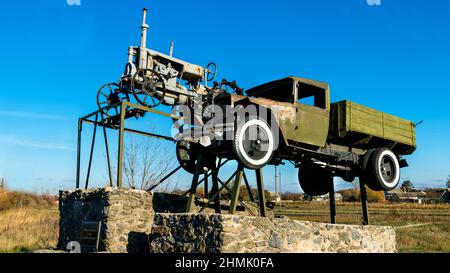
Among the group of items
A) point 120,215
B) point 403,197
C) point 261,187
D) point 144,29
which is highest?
point 144,29

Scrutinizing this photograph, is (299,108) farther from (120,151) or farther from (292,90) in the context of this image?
(120,151)

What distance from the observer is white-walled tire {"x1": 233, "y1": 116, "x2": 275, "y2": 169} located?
827cm

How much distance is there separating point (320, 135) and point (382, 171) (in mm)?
2265

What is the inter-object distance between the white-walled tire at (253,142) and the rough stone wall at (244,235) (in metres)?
1.20

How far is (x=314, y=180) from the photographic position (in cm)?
1281

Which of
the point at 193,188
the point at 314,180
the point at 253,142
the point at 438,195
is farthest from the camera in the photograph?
the point at 438,195

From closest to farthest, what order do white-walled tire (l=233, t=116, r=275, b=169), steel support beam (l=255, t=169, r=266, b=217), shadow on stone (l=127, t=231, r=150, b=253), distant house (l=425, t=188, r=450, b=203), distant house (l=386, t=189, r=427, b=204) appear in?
white-walled tire (l=233, t=116, r=275, b=169) < steel support beam (l=255, t=169, r=266, b=217) < shadow on stone (l=127, t=231, r=150, b=253) < distant house (l=425, t=188, r=450, b=203) < distant house (l=386, t=189, r=427, b=204)

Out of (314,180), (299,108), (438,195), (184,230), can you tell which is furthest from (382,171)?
(438,195)

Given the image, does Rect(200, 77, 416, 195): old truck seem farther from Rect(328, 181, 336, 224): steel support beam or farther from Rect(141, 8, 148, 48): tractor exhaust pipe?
Rect(141, 8, 148, 48): tractor exhaust pipe

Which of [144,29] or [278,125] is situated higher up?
[144,29]

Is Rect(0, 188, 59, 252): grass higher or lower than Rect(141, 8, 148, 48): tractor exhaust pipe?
lower

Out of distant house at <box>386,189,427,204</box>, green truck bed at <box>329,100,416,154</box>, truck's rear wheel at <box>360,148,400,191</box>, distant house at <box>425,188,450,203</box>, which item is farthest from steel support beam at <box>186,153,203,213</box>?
distant house at <box>386,189,427,204</box>

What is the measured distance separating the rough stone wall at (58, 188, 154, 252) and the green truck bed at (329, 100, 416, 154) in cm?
500

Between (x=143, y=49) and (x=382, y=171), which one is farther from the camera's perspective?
(x=143, y=49)
